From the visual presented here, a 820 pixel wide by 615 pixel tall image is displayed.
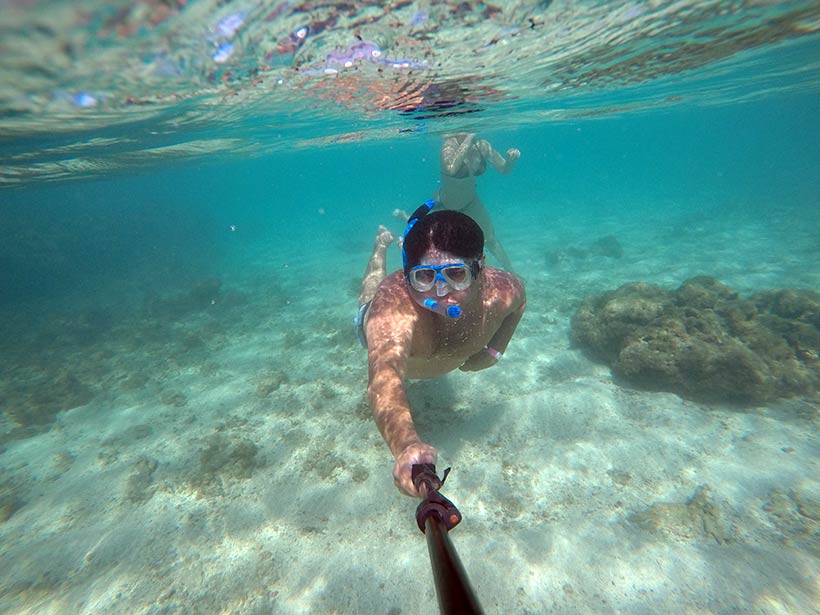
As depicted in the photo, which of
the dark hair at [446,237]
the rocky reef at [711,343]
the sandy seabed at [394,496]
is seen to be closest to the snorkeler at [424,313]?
the dark hair at [446,237]

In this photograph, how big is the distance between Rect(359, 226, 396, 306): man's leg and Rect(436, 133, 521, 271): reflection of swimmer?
13.8 feet

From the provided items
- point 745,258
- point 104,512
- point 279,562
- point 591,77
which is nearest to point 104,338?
point 104,512

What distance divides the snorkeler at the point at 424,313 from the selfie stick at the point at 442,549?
0.39 m

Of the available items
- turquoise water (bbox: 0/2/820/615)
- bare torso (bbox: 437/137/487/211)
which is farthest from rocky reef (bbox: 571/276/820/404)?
bare torso (bbox: 437/137/487/211)

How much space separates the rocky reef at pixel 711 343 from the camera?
21.0ft

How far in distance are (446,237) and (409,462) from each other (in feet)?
6.64

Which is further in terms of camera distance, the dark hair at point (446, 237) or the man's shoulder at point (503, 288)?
the man's shoulder at point (503, 288)

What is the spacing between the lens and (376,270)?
775cm

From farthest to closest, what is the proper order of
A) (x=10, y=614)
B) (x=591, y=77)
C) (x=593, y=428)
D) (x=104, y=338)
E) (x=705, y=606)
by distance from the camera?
(x=104, y=338) → (x=591, y=77) → (x=593, y=428) → (x=10, y=614) → (x=705, y=606)

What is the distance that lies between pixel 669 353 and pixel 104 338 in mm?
18899

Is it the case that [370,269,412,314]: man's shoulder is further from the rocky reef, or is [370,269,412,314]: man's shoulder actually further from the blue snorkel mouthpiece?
the rocky reef

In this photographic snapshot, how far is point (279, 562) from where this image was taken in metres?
4.27

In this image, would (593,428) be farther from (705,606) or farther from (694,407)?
(705,606)

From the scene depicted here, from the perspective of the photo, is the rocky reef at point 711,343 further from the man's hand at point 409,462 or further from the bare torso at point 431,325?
the man's hand at point 409,462
